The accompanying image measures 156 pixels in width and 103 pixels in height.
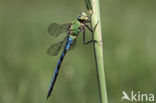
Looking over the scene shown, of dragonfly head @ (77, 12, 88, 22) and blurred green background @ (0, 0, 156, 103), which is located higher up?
dragonfly head @ (77, 12, 88, 22)

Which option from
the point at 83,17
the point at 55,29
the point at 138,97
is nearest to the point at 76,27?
the point at 83,17

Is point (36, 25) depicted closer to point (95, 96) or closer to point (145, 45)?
point (145, 45)

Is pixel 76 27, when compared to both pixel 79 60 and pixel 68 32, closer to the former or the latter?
pixel 68 32

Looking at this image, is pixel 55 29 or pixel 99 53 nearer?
pixel 99 53

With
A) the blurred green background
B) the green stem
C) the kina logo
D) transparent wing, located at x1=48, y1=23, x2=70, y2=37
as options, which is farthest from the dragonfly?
the kina logo

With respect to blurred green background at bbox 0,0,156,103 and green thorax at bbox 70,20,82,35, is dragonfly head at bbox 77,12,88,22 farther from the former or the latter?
blurred green background at bbox 0,0,156,103

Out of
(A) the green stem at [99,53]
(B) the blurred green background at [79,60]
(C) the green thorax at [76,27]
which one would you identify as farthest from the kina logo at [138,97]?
(A) the green stem at [99,53]

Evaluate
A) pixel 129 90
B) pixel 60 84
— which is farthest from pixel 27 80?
pixel 129 90

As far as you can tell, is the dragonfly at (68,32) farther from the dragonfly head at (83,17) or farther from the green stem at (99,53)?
the green stem at (99,53)
